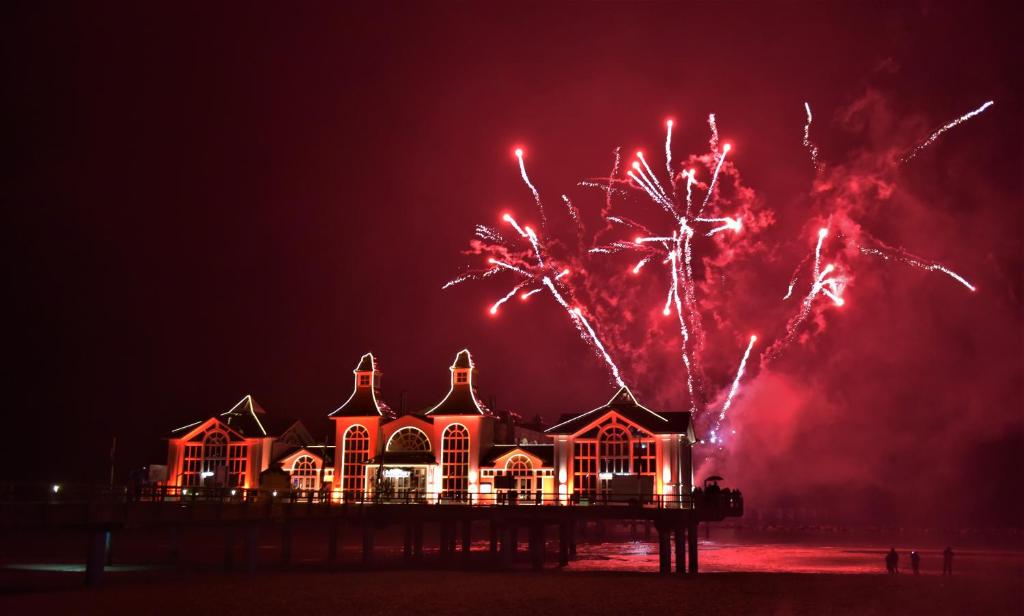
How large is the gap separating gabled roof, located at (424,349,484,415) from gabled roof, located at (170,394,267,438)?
11.1 meters

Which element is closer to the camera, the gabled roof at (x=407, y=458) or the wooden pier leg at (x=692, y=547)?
the wooden pier leg at (x=692, y=547)

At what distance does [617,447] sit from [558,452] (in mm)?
3215

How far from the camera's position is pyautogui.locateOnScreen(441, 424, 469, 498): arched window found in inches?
2292

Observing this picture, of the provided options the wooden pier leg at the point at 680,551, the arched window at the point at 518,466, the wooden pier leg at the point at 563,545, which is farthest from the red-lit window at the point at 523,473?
the wooden pier leg at the point at 680,551

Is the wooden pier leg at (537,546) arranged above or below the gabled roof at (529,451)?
below

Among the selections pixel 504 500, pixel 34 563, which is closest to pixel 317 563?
pixel 504 500

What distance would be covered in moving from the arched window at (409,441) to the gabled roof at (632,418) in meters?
8.23

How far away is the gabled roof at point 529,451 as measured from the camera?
5653 centimetres

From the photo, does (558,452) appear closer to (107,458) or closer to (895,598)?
(895,598)

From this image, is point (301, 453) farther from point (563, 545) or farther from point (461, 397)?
point (563, 545)

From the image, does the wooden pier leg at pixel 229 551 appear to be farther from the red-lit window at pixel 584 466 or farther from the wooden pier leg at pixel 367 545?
the red-lit window at pixel 584 466

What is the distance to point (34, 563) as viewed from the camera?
1826 inches

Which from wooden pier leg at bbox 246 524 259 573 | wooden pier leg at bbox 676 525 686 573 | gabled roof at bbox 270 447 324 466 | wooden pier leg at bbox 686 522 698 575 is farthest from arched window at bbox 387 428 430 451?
wooden pier leg at bbox 686 522 698 575

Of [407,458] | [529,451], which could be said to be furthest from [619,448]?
[407,458]
